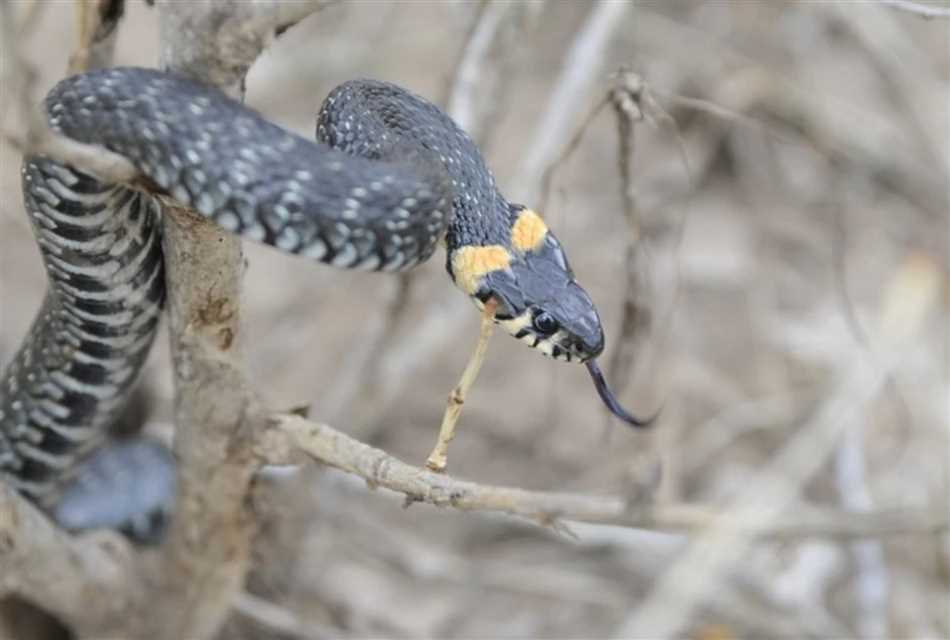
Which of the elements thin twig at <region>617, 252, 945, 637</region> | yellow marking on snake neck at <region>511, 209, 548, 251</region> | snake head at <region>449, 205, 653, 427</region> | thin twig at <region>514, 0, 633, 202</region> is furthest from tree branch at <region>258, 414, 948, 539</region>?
thin twig at <region>514, 0, 633, 202</region>

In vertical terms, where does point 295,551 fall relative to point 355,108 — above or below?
below

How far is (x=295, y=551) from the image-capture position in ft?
18.0

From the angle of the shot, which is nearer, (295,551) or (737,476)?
(295,551)

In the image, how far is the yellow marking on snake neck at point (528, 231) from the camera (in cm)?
422

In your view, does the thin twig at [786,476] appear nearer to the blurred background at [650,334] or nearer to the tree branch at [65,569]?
the blurred background at [650,334]

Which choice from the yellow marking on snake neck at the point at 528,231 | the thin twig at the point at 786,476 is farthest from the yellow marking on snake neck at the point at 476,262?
the thin twig at the point at 786,476

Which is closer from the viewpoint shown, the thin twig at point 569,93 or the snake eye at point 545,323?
the snake eye at point 545,323

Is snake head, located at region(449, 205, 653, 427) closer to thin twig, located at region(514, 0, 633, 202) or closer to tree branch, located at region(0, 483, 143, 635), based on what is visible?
tree branch, located at region(0, 483, 143, 635)

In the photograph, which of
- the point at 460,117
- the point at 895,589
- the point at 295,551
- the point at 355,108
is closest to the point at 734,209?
the point at 895,589

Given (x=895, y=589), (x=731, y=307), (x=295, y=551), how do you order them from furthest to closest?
(x=731, y=307) < (x=895, y=589) < (x=295, y=551)

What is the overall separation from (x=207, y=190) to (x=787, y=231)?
18.2 feet

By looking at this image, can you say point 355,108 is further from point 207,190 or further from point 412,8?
point 412,8

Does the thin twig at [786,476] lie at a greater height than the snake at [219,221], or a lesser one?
lesser

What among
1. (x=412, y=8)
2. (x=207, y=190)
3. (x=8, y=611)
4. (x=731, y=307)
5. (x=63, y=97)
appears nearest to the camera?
(x=207, y=190)
